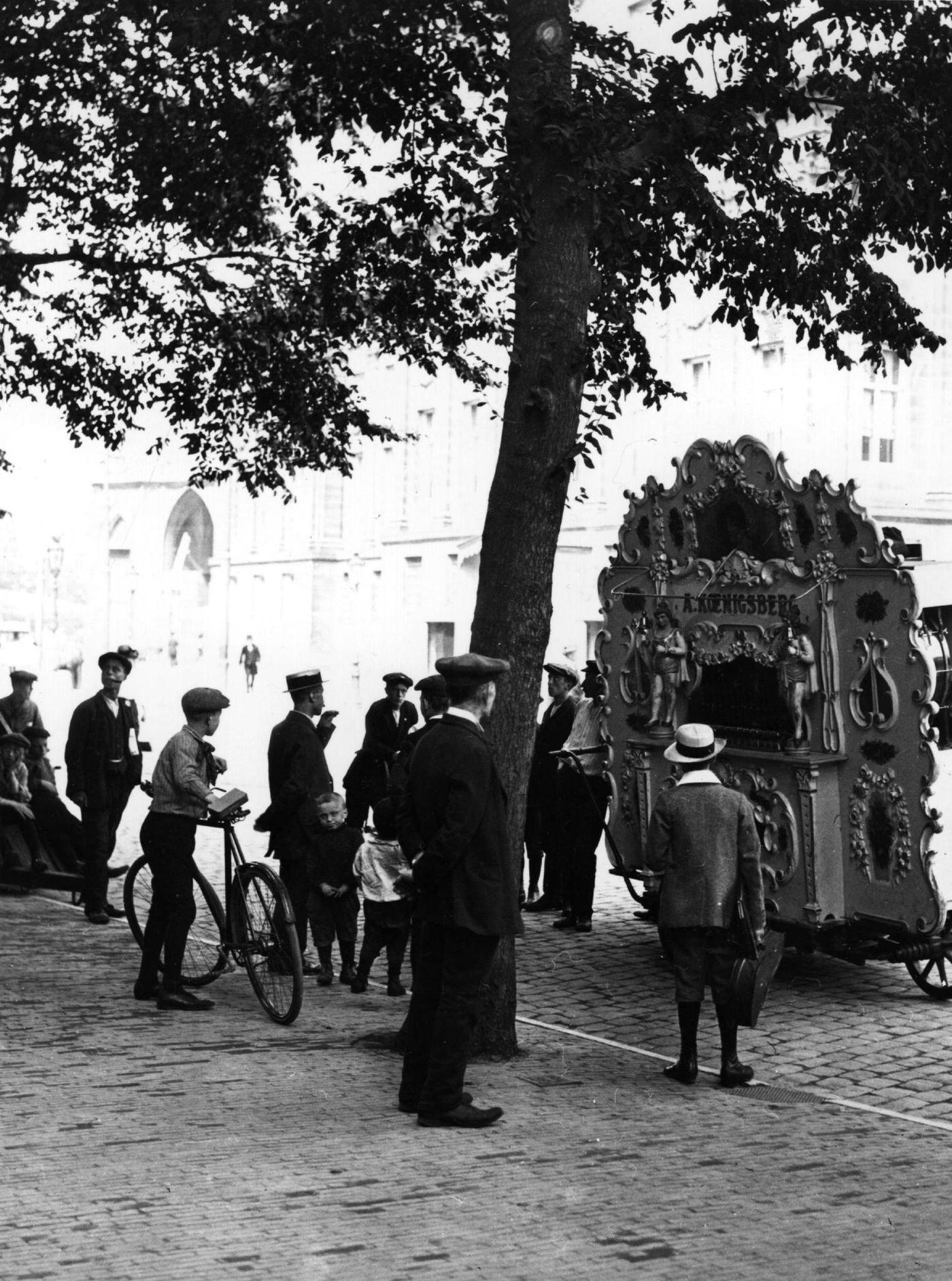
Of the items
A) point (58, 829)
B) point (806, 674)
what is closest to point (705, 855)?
point (806, 674)

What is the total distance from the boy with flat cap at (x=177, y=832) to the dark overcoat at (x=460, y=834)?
7.89 ft

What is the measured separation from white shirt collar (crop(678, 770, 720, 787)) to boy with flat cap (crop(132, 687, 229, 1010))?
8.46 feet

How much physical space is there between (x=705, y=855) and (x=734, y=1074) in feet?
3.23

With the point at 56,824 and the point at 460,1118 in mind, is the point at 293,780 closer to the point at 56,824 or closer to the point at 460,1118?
the point at 460,1118

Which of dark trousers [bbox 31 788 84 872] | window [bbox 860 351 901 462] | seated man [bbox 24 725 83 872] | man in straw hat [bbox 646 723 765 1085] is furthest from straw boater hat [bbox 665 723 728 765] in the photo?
window [bbox 860 351 901 462]

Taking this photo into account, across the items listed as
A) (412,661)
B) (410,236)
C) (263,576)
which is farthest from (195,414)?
(263,576)

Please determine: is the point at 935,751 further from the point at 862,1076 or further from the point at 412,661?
the point at 412,661

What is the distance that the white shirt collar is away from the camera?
26.3ft

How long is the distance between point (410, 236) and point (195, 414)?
12.2ft

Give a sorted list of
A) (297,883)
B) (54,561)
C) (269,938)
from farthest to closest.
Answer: (54,561) < (297,883) < (269,938)

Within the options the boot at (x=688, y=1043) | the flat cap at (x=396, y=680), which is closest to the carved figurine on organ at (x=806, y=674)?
the boot at (x=688, y=1043)

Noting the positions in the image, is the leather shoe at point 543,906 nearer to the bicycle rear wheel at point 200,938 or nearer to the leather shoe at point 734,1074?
the bicycle rear wheel at point 200,938

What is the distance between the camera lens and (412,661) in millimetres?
29781

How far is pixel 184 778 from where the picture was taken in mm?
9008
